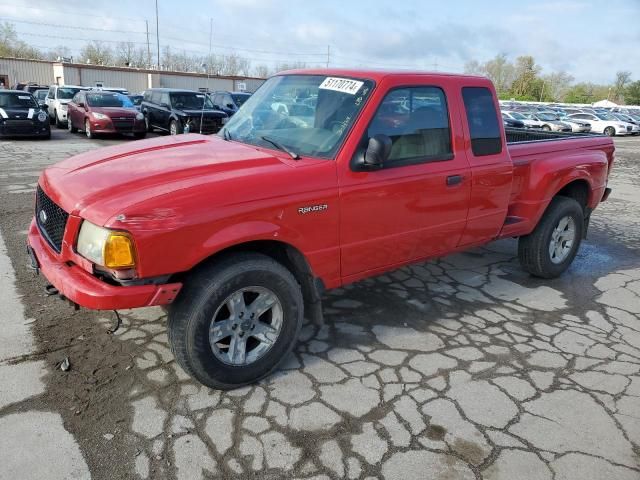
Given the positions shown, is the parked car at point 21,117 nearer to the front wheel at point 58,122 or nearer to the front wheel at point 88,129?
the front wheel at point 88,129

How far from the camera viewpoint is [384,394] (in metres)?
3.18

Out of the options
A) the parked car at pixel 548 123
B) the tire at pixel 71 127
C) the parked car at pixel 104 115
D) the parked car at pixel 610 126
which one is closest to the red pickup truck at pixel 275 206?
the parked car at pixel 104 115

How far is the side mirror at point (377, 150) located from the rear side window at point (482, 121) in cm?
116

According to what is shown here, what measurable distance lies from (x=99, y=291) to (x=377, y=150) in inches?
72.0

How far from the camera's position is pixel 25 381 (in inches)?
123

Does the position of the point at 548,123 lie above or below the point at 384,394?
above

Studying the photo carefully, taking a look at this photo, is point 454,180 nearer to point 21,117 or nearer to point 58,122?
point 21,117

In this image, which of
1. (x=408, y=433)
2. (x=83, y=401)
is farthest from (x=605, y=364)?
(x=83, y=401)

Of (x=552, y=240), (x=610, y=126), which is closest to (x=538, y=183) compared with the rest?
(x=552, y=240)

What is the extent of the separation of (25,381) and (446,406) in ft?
8.56

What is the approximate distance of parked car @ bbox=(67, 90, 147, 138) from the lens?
15984 millimetres

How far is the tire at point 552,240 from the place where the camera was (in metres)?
5.00

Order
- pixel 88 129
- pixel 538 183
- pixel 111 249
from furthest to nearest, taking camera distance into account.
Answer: pixel 88 129
pixel 538 183
pixel 111 249

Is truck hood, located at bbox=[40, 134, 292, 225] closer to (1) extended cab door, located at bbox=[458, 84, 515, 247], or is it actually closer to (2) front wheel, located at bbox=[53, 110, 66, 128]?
(1) extended cab door, located at bbox=[458, 84, 515, 247]
